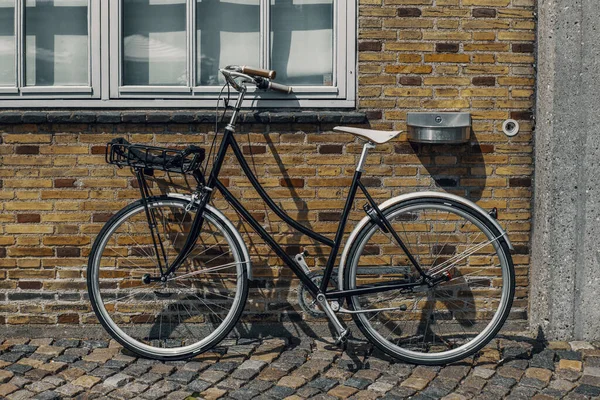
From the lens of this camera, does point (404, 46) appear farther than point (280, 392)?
Yes

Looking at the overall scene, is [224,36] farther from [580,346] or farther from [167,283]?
[580,346]

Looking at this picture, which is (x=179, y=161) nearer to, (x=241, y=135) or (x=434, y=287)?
(x=241, y=135)

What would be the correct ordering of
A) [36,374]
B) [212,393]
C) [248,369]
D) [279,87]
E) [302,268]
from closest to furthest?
1. [212,393]
2. [36,374]
3. [248,369]
4. [302,268]
5. [279,87]

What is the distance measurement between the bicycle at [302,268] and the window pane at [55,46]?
1.84 ft

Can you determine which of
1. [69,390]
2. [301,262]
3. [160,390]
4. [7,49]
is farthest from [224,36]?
[69,390]

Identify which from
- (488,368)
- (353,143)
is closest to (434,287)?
(488,368)

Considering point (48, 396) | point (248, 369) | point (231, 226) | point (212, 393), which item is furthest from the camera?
point (231, 226)

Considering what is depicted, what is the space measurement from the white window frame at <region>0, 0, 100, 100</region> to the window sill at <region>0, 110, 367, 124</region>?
115mm

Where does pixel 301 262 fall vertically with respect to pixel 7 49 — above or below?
below

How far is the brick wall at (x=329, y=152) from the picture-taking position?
6.15m

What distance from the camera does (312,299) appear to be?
619 cm

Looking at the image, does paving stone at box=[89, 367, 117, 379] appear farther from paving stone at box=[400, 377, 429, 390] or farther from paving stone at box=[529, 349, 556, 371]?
paving stone at box=[529, 349, 556, 371]

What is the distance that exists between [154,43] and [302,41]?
0.90 m

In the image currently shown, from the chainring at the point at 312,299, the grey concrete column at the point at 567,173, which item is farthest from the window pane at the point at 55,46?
the grey concrete column at the point at 567,173
